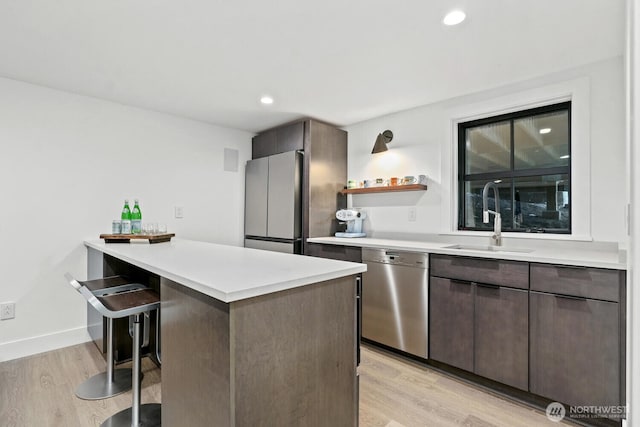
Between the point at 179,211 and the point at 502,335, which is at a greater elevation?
the point at 179,211

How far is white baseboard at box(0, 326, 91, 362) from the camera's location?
248cm

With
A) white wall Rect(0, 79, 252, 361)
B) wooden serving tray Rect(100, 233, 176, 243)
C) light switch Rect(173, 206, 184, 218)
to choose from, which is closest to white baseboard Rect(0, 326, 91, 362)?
white wall Rect(0, 79, 252, 361)

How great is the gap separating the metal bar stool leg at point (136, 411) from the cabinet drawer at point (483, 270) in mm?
1920

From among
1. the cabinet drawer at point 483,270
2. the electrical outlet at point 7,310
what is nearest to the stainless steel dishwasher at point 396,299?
the cabinet drawer at point 483,270

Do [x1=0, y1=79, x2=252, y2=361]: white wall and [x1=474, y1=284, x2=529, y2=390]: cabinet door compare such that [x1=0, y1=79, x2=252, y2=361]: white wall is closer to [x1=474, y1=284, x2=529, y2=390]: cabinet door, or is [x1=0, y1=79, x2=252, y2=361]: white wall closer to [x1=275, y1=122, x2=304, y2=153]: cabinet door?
[x1=275, y1=122, x2=304, y2=153]: cabinet door

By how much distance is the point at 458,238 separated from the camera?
281 centimetres

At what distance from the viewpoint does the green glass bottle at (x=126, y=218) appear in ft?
8.82

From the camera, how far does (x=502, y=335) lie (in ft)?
6.61

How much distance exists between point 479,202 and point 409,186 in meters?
0.64

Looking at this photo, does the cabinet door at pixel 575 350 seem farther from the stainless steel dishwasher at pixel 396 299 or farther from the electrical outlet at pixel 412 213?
the electrical outlet at pixel 412 213

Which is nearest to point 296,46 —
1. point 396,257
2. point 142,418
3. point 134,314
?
point 396,257

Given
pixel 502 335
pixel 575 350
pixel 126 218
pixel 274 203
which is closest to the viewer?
pixel 575 350

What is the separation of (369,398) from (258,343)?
1310 millimetres

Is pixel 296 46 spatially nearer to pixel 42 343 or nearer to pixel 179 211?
pixel 179 211
